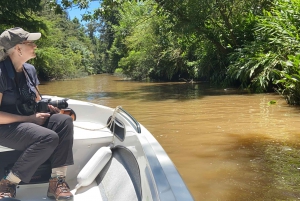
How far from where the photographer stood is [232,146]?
5309mm

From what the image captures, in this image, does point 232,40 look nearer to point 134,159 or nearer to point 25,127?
point 134,159

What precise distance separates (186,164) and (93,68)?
53.9 meters


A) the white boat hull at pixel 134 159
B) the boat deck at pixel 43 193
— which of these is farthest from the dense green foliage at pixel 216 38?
the boat deck at pixel 43 193

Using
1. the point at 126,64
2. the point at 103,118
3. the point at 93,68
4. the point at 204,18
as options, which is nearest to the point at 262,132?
the point at 103,118

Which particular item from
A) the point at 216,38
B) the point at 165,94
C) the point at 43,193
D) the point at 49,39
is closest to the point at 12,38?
the point at 43,193

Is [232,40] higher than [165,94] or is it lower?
higher

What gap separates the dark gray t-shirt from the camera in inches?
102

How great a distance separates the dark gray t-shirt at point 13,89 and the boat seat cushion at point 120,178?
32.6 inches

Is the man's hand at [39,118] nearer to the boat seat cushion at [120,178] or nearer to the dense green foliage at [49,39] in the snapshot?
the boat seat cushion at [120,178]

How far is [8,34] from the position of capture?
2637 mm

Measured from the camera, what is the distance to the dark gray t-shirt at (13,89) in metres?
2.59

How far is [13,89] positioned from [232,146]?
11.4 feet

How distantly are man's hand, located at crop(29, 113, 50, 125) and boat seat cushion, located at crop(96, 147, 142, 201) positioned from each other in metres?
0.66

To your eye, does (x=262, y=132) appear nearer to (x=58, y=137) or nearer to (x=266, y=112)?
(x=266, y=112)
